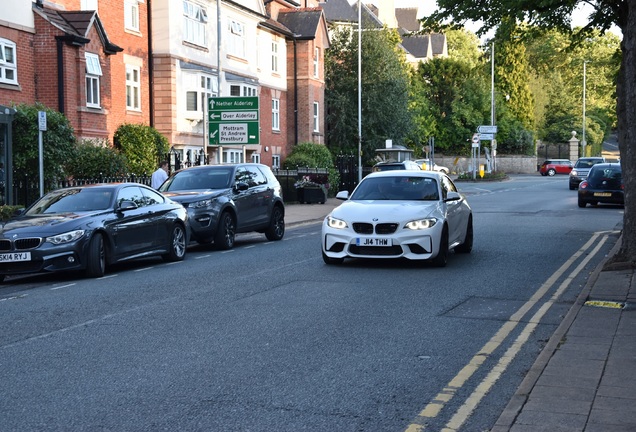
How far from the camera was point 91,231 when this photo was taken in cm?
1367

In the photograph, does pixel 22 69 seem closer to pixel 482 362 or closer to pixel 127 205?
pixel 127 205

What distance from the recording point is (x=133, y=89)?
1409 inches

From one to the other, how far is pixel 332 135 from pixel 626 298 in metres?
49.5

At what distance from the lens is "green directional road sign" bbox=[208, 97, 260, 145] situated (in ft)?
92.5

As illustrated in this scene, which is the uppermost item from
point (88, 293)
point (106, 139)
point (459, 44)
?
point (459, 44)

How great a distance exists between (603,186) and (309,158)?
57.5 ft

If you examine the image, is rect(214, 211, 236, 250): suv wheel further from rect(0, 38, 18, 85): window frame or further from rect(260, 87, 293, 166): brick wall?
rect(260, 87, 293, 166): brick wall

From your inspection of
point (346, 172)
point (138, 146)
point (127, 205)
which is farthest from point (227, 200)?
point (346, 172)

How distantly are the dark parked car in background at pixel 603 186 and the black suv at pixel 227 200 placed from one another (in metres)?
15.4

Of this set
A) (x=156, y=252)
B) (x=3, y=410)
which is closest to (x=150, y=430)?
(x=3, y=410)

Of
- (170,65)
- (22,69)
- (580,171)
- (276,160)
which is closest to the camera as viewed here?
(22,69)

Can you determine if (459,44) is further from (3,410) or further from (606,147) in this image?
(3,410)

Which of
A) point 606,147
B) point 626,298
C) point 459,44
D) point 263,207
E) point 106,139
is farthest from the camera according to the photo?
point 606,147

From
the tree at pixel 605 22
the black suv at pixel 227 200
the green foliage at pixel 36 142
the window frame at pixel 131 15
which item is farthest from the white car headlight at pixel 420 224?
the window frame at pixel 131 15
